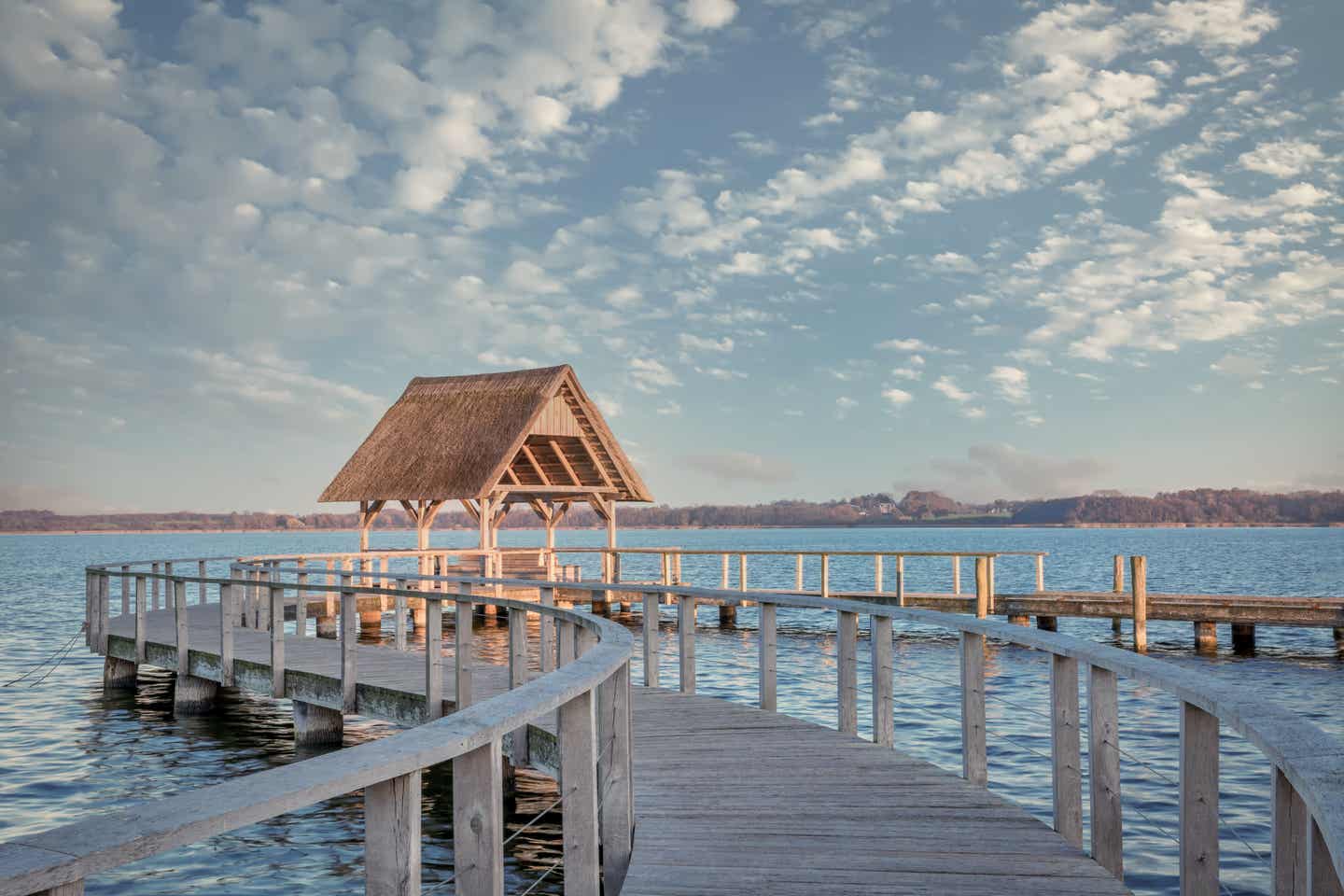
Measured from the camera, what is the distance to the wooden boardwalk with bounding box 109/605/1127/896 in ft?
13.2

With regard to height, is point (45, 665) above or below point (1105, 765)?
below

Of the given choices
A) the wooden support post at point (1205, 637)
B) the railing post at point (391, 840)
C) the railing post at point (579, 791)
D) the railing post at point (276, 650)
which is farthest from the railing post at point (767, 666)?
the wooden support post at point (1205, 637)

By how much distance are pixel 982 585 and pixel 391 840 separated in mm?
19252

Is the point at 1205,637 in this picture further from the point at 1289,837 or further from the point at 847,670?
the point at 1289,837

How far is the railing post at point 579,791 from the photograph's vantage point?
325 cm

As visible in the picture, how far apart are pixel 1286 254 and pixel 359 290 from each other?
41.5m

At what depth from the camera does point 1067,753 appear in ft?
14.4

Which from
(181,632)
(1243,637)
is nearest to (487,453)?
(181,632)

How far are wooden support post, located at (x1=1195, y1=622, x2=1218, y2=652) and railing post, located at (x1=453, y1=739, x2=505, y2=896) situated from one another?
71.0 ft

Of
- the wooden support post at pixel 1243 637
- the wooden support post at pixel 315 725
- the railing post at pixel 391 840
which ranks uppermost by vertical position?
the railing post at pixel 391 840

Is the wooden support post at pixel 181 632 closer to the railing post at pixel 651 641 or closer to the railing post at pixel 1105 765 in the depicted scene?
the railing post at pixel 651 641

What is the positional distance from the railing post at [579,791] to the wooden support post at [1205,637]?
20671 millimetres

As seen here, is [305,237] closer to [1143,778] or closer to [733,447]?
[733,447]

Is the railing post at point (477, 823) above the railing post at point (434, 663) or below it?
above
